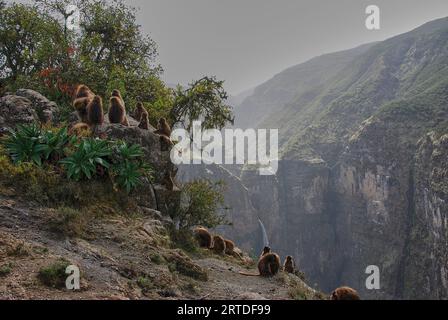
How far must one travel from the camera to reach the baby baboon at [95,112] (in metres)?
12.5

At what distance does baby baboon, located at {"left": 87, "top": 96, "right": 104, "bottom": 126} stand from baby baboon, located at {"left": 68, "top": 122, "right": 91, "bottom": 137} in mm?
377

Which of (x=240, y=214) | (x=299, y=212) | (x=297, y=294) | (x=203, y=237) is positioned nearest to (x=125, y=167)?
(x=203, y=237)

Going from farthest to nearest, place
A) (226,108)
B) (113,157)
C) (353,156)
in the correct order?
(353,156), (226,108), (113,157)

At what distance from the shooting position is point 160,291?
763 centimetres

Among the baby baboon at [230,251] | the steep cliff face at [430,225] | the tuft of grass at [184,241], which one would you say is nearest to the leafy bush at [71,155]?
the tuft of grass at [184,241]

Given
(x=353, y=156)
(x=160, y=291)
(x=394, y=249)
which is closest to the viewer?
(x=160, y=291)

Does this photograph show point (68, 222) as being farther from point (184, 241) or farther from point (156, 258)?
point (184, 241)

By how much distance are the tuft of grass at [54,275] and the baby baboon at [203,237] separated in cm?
725

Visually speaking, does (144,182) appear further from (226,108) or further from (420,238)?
(420,238)

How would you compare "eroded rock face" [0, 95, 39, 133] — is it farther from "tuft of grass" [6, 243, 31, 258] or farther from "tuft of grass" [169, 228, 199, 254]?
"tuft of grass" [6, 243, 31, 258]

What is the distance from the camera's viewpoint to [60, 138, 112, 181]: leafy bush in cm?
980

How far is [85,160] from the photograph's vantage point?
393 inches

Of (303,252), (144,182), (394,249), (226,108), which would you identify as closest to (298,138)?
(303,252)
